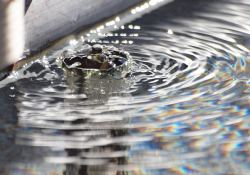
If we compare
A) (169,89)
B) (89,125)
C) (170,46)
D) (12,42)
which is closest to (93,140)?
(89,125)

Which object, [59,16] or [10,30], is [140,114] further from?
[59,16]

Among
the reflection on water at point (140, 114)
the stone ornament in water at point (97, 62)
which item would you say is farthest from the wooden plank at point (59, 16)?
the stone ornament in water at point (97, 62)

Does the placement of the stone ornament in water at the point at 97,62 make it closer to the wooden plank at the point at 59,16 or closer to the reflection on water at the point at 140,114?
the reflection on water at the point at 140,114

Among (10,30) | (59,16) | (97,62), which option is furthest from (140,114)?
(59,16)

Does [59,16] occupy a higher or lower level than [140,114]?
higher

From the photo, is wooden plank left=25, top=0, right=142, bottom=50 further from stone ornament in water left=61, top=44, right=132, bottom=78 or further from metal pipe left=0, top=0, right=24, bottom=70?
stone ornament in water left=61, top=44, right=132, bottom=78

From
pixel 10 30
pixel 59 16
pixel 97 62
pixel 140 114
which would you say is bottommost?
pixel 140 114
